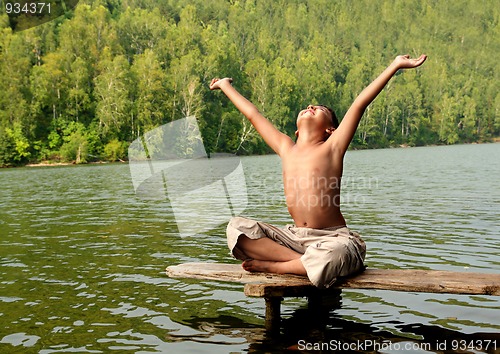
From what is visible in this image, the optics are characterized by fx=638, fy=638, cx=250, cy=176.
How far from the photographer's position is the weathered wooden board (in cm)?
609

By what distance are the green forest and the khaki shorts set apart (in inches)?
2742

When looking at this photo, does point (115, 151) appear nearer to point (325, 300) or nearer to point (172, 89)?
point (172, 89)

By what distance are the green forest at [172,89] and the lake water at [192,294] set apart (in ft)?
201

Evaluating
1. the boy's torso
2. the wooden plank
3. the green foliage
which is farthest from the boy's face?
the green foliage

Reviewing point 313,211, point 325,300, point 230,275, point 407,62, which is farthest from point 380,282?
point 407,62

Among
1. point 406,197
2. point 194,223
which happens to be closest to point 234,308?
point 194,223

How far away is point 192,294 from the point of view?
8773 millimetres

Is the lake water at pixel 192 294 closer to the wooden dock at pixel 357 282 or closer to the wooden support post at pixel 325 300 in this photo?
the wooden support post at pixel 325 300

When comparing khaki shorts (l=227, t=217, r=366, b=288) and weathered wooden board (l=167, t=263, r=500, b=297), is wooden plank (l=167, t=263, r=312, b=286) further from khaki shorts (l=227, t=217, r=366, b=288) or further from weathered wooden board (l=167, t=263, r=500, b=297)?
khaki shorts (l=227, t=217, r=366, b=288)

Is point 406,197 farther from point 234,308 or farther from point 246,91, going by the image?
point 246,91

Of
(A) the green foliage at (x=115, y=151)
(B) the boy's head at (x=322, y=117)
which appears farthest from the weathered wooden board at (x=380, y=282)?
(A) the green foliage at (x=115, y=151)

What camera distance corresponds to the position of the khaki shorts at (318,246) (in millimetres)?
6281

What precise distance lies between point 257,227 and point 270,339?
117 centimetres
